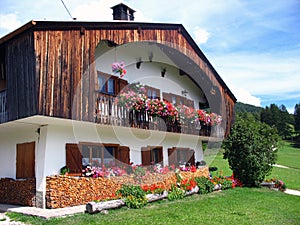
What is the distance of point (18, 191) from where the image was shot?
11.5 meters

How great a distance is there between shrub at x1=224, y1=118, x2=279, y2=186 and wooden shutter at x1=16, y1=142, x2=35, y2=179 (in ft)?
34.5

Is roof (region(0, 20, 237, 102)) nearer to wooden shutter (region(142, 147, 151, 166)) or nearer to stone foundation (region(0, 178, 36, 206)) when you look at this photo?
stone foundation (region(0, 178, 36, 206))

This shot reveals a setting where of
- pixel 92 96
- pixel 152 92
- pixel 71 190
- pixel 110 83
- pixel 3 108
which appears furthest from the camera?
pixel 152 92

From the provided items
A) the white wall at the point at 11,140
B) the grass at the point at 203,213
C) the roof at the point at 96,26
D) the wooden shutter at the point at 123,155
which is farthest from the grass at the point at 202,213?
the roof at the point at 96,26

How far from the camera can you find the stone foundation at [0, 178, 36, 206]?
10.9m

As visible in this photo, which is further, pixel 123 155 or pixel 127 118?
pixel 123 155

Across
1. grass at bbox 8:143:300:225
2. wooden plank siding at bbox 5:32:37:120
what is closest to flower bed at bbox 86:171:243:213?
grass at bbox 8:143:300:225

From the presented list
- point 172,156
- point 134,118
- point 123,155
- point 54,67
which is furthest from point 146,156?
point 54,67

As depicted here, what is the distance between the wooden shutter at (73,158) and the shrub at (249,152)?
9188mm

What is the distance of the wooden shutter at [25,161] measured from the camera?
38.5 feet

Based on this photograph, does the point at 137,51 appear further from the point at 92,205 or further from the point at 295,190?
the point at 295,190

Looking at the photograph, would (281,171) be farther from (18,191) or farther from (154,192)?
(18,191)

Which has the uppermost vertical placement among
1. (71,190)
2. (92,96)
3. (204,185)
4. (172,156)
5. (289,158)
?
(92,96)

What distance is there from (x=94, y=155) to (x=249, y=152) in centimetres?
851
